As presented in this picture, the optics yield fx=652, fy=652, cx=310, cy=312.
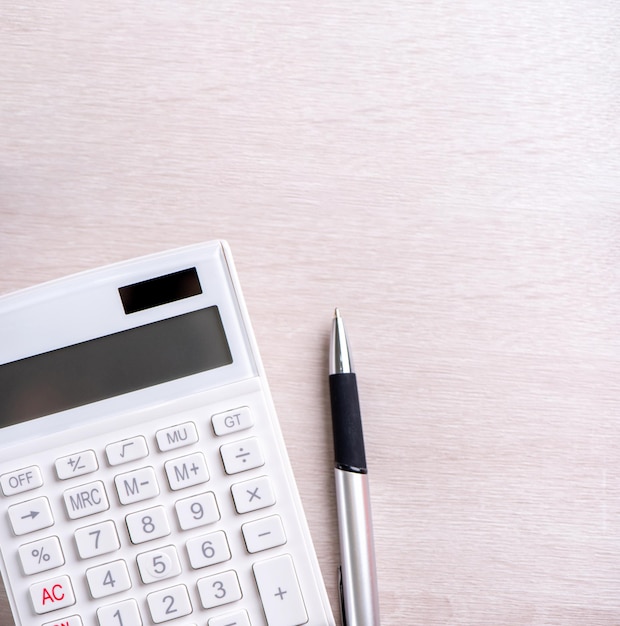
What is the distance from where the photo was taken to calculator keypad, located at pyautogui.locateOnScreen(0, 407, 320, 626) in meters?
0.34

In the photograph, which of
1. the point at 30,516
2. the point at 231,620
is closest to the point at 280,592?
the point at 231,620

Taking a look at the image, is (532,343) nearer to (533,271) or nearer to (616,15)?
(533,271)

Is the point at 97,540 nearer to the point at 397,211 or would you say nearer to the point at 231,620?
the point at 231,620

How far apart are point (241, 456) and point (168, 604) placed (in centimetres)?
8

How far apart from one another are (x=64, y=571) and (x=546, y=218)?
1.16 feet

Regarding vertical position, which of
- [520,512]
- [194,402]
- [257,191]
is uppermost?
[257,191]

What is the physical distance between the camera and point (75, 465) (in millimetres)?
351

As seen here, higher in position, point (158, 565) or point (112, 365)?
point (112, 365)

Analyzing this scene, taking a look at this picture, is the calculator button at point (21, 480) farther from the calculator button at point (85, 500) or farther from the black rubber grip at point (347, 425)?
the black rubber grip at point (347, 425)

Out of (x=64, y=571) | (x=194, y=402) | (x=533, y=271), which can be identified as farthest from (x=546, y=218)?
(x=64, y=571)

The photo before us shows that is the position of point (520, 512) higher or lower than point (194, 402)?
lower

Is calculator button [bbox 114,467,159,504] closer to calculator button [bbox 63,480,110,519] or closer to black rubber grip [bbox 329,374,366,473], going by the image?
calculator button [bbox 63,480,110,519]

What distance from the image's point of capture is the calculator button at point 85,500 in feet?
1.14

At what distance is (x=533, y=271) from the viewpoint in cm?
42
